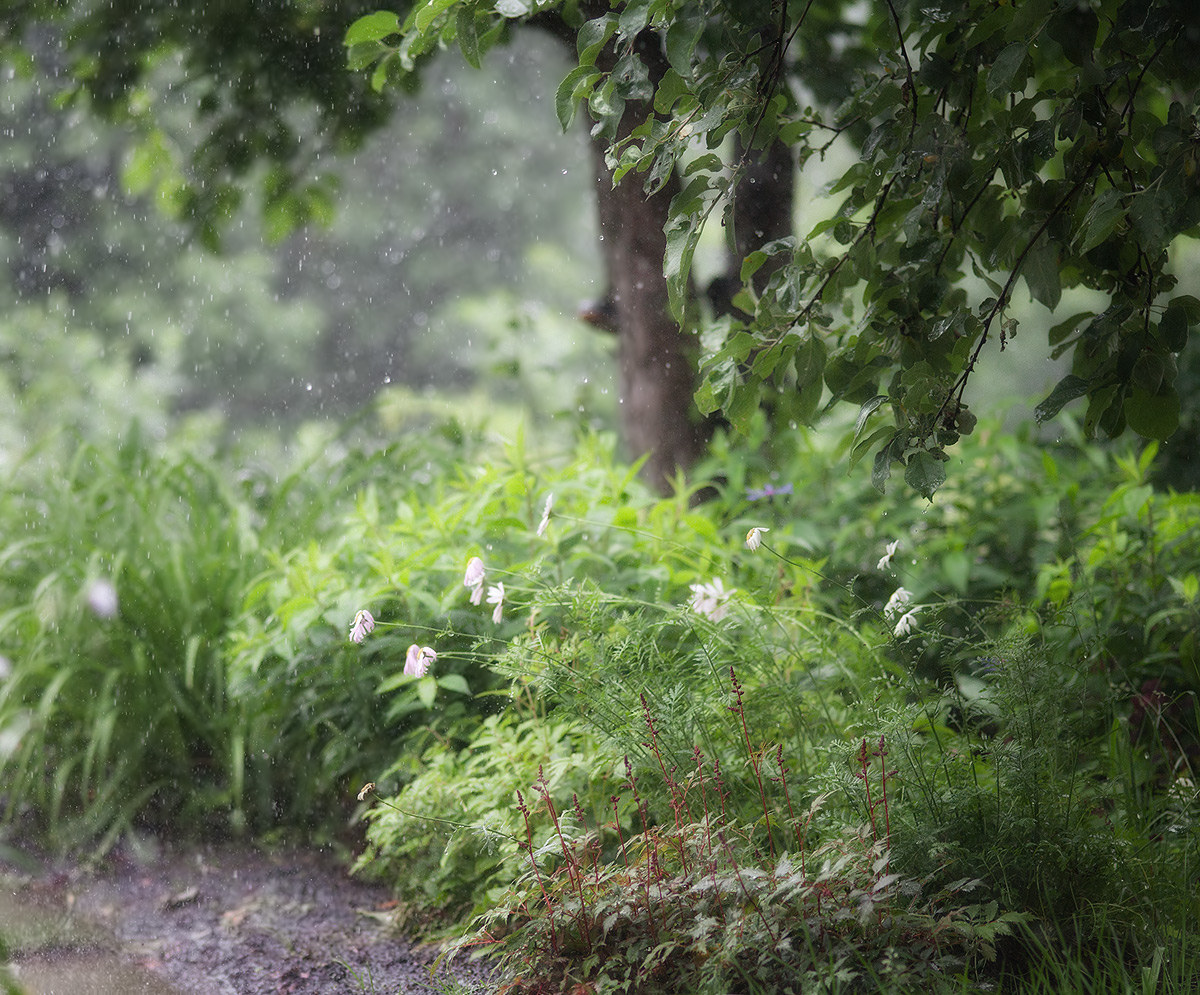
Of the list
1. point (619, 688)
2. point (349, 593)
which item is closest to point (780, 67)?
point (619, 688)

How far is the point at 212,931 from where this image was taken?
2.13 m

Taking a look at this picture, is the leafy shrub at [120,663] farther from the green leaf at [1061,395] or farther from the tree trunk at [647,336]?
the green leaf at [1061,395]

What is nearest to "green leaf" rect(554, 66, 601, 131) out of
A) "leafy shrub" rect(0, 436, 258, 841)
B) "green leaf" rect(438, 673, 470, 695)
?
"green leaf" rect(438, 673, 470, 695)

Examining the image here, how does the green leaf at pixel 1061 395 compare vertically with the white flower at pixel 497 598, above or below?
above

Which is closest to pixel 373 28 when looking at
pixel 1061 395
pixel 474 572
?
pixel 474 572

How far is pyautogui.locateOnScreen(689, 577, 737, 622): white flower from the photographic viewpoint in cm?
175

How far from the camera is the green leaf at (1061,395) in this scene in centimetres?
127

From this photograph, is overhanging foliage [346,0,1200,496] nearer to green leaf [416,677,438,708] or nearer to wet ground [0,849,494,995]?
green leaf [416,677,438,708]

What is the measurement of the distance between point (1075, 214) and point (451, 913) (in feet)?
5.40

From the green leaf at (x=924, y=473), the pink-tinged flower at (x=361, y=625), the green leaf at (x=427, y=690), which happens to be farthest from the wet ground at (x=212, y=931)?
the green leaf at (x=924, y=473)

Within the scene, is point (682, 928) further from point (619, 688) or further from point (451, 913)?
point (451, 913)

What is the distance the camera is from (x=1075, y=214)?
4.71 ft

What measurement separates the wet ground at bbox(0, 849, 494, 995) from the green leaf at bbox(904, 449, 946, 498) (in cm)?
102

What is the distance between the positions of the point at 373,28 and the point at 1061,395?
4.45 ft
